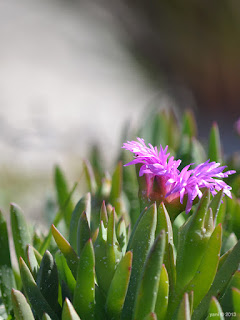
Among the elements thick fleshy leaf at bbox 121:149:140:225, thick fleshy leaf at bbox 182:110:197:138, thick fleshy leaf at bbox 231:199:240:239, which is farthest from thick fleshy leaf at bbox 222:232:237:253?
thick fleshy leaf at bbox 182:110:197:138

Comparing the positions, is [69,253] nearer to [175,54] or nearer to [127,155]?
[127,155]

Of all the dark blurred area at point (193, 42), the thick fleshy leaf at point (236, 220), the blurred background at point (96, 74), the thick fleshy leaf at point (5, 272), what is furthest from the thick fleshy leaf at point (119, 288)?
the dark blurred area at point (193, 42)

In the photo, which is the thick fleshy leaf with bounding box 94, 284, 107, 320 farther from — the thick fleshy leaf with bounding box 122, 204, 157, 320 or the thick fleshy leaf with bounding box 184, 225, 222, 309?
the thick fleshy leaf with bounding box 184, 225, 222, 309

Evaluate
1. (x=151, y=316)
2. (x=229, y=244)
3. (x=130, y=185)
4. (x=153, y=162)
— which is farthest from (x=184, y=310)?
(x=130, y=185)

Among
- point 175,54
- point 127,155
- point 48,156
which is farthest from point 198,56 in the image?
point 127,155

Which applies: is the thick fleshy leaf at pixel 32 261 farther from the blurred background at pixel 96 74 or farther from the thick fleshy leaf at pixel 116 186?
the blurred background at pixel 96 74

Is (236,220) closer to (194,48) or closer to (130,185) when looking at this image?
(130,185)
